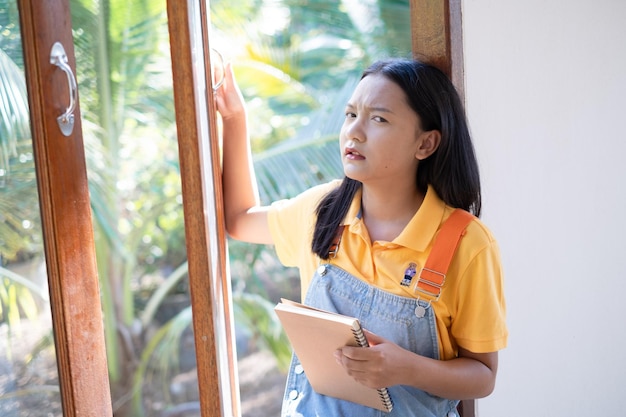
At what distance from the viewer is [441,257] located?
4.53 feet

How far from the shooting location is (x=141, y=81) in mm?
3561

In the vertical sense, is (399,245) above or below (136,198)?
above

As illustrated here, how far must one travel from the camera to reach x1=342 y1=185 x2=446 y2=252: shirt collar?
4.70 ft

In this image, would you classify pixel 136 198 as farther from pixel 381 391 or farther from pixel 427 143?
pixel 381 391

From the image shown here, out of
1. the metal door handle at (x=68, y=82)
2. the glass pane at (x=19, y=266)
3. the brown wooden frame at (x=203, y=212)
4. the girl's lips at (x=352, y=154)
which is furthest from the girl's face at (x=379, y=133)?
the glass pane at (x=19, y=266)

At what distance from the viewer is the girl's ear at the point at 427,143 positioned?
150cm

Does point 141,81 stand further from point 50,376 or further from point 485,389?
point 485,389

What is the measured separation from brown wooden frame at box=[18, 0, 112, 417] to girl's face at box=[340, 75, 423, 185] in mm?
587

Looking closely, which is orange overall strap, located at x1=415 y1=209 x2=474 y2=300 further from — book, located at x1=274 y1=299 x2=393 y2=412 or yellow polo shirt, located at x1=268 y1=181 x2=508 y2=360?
book, located at x1=274 y1=299 x2=393 y2=412

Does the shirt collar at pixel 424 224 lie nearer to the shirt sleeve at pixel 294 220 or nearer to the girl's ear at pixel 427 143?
the girl's ear at pixel 427 143

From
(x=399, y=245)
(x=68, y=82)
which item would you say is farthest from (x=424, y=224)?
(x=68, y=82)

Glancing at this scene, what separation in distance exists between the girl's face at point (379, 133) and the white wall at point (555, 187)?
0.89ft

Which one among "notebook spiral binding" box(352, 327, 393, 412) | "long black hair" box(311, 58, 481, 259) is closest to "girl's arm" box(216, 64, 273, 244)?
"long black hair" box(311, 58, 481, 259)

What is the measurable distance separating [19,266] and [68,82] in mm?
436
